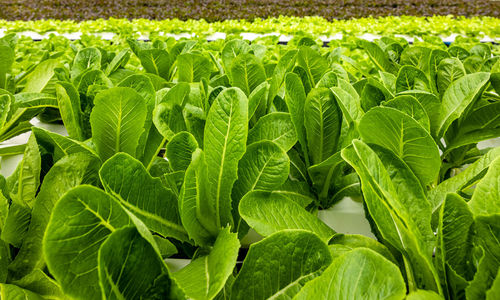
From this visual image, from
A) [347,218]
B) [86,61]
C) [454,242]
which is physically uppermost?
[86,61]

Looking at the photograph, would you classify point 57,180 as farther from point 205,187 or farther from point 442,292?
point 442,292

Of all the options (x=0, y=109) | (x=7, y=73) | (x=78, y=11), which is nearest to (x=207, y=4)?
(x=78, y=11)

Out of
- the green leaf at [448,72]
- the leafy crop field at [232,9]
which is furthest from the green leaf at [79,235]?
the leafy crop field at [232,9]

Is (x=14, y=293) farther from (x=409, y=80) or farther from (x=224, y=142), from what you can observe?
(x=409, y=80)

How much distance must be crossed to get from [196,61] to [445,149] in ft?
1.65

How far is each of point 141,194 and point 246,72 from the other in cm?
36

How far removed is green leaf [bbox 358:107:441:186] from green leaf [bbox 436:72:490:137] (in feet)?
0.56

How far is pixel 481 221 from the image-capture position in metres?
0.28

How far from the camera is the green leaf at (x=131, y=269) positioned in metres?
0.24

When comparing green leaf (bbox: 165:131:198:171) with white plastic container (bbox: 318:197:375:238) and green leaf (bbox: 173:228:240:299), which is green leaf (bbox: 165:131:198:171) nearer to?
green leaf (bbox: 173:228:240:299)

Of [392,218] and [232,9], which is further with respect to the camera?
[232,9]

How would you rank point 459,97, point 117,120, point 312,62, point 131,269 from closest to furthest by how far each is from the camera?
point 131,269
point 117,120
point 459,97
point 312,62

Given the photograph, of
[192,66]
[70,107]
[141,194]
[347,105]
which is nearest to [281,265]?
[141,194]

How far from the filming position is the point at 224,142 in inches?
16.0
